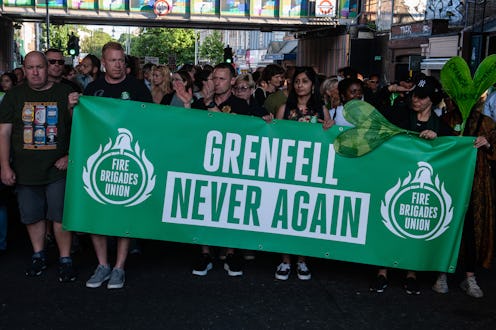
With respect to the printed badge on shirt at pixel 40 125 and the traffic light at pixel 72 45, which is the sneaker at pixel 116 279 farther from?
the traffic light at pixel 72 45

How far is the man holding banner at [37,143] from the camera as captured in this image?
5168mm

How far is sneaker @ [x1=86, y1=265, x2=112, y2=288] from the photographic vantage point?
5176mm

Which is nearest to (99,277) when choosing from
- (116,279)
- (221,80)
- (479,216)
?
(116,279)

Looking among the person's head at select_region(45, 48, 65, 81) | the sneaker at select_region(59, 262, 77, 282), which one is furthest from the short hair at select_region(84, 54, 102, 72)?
the sneaker at select_region(59, 262, 77, 282)

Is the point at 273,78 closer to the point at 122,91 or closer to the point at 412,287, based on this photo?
the point at 122,91

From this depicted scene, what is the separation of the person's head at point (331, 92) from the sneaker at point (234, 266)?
7.95 ft

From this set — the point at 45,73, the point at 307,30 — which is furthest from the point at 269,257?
the point at 307,30

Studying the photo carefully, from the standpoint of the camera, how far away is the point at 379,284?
530 cm

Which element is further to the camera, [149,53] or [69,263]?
[149,53]

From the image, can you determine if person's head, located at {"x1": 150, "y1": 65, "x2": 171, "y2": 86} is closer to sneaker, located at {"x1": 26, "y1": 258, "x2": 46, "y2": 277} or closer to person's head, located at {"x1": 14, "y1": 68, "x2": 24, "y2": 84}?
person's head, located at {"x1": 14, "y1": 68, "x2": 24, "y2": 84}

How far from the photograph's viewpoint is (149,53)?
293 feet

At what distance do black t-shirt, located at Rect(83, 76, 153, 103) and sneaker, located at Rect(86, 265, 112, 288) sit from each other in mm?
1371

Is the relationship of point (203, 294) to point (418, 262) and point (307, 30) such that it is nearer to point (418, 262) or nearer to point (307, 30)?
point (418, 262)

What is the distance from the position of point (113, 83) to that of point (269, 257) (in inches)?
84.1
